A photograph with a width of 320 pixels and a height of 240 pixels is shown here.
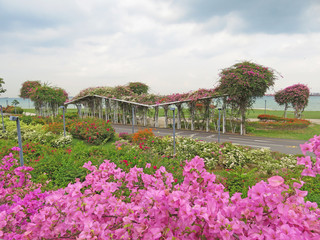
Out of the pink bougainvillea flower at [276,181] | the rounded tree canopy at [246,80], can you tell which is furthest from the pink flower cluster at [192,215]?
the rounded tree canopy at [246,80]

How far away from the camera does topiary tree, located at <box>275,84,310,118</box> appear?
2297 centimetres

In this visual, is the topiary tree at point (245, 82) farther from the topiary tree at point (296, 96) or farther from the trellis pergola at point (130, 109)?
the topiary tree at point (296, 96)

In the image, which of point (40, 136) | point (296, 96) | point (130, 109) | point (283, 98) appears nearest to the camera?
point (40, 136)

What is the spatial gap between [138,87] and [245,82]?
65.8 ft

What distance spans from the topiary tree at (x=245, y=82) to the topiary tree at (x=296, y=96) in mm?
8986

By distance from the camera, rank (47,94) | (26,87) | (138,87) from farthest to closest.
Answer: (26,87), (138,87), (47,94)

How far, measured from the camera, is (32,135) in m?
13.3

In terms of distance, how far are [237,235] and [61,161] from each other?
6.58 m

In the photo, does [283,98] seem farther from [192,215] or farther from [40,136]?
[192,215]

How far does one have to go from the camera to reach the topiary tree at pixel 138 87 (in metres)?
32.9

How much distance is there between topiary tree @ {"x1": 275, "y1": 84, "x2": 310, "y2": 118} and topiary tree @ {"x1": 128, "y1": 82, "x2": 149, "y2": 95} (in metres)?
19.4

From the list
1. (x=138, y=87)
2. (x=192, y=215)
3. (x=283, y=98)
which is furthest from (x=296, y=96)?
(x=192, y=215)

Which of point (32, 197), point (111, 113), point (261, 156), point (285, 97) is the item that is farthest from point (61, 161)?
point (285, 97)

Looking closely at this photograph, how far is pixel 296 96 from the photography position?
2320 centimetres
